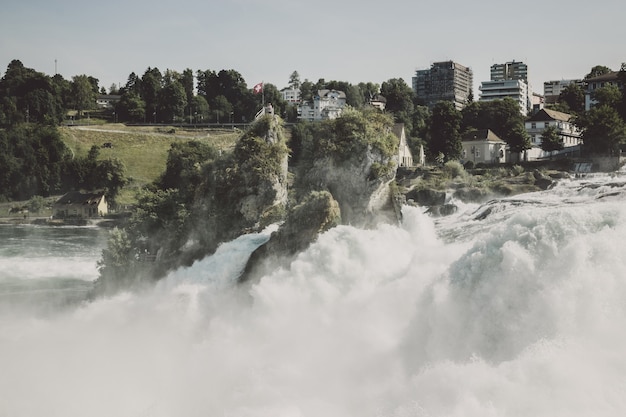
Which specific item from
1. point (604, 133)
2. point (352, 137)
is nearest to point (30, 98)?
point (604, 133)

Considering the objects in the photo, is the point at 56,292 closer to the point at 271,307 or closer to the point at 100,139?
the point at 271,307

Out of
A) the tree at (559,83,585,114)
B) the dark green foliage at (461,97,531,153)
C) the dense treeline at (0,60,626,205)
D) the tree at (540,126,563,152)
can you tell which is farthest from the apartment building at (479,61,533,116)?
the tree at (540,126,563,152)

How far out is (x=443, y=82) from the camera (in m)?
145

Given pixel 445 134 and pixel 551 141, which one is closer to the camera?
pixel 551 141

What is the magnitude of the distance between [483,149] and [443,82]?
101 m

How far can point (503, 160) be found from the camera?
48.2 meters

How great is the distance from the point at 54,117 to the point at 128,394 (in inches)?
3273

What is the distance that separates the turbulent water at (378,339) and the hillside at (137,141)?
53599 millimetres

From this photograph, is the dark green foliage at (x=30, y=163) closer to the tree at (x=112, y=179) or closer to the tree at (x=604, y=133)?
the tree at (x=112, y=179)

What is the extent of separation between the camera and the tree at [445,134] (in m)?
49.9

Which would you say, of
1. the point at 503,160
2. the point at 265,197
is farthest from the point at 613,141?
the point at 265,197

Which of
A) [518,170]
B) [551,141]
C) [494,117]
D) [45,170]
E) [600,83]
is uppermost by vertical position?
[600,83]

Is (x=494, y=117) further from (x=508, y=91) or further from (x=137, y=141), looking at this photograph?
(x=508, y=91)

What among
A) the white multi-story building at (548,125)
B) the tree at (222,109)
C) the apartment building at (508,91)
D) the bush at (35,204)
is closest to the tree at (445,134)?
the white multi-story building at (548,125)
